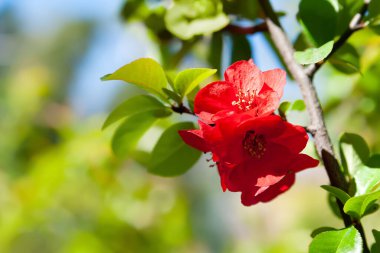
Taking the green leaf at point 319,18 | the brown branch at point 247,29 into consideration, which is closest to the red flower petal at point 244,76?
the green leaf at point 319,18

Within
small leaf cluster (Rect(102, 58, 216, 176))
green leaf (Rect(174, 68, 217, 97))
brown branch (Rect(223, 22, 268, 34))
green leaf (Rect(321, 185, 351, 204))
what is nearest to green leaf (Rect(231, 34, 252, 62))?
brown branch (Rect(223, 22, 268, 34))

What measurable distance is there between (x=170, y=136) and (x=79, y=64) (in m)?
7.43

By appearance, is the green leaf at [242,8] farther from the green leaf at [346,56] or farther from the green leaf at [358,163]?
the green leaf at [358,163]

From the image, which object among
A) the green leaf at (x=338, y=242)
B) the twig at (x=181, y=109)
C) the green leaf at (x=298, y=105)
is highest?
the twig at (x=181, y=109)

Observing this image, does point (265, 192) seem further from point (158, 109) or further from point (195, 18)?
point (195, 18)

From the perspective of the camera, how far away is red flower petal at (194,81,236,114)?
57 cm

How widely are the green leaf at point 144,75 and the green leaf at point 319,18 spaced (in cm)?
19

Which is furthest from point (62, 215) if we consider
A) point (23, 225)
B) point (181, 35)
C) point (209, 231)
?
point (209, 231)

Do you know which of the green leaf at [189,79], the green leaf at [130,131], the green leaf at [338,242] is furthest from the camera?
the green leaf at [130,131]

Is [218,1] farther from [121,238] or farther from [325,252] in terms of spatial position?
[121,238]

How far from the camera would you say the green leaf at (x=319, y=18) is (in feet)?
2.15

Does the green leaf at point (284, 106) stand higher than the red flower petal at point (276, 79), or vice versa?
the red flower petal at point (276, 79)

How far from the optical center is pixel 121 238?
5.10ft

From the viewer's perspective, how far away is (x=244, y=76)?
1.95 ft
